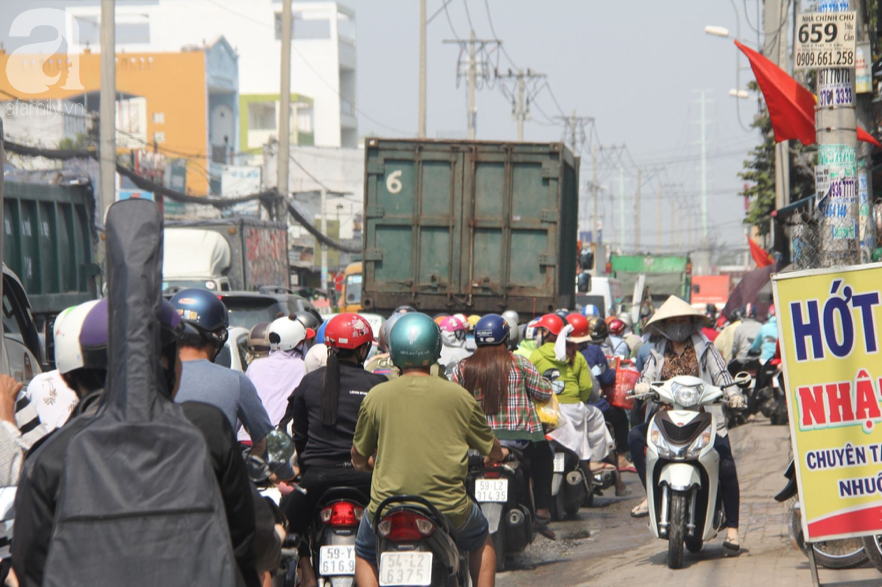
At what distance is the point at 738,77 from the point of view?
29500mm

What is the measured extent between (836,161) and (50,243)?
9.81 m

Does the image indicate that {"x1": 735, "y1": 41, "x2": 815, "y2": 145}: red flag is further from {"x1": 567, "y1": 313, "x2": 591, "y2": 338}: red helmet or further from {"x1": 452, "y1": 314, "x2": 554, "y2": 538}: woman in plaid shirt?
{"x1": 452, "y1": 314, "x2": 554, "y2": 538}: woman in plaid shirt

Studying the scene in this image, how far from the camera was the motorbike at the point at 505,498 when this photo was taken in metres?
7.50

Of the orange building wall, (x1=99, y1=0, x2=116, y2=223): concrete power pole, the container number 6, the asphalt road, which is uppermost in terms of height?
the orange building wall

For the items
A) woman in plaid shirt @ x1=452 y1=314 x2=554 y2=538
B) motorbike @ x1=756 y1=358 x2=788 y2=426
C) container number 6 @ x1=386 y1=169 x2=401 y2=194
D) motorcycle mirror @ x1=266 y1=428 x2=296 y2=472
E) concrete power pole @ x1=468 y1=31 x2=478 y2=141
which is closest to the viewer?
motorcycle mirror @ x1=266 y1=428 x2=296 y2=472

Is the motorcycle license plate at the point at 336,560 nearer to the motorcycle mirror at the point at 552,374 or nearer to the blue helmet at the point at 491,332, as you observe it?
the blue helmet at the point at 491,332

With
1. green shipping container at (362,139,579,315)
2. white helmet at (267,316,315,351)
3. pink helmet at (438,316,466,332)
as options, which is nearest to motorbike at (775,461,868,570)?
white helmet at (267,316,315,351)

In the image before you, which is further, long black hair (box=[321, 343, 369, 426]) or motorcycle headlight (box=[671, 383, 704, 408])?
motorcycle headlight (box=[671, 383, 704, 408])

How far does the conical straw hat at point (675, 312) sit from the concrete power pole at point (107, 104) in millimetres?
12666

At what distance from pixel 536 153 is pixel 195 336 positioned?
1234cm

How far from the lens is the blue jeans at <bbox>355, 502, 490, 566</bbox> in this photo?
5.24 metres

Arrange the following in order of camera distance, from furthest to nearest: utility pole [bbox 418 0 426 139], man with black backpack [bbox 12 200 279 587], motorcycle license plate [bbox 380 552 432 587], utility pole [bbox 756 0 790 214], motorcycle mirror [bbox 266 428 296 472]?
utility pole [bbox 418 0 426 139] < utility pole [bbox 756 0 790 214] < motorcycle license plate [bbox 380 552 432 587] < motorcycle mirror [bbox 266 428 296 472] < man with black backpack [bbox 12 200 279 587]

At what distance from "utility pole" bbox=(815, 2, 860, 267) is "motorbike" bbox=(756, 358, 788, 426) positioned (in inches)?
417

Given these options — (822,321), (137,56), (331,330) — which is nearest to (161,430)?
(331,330)
